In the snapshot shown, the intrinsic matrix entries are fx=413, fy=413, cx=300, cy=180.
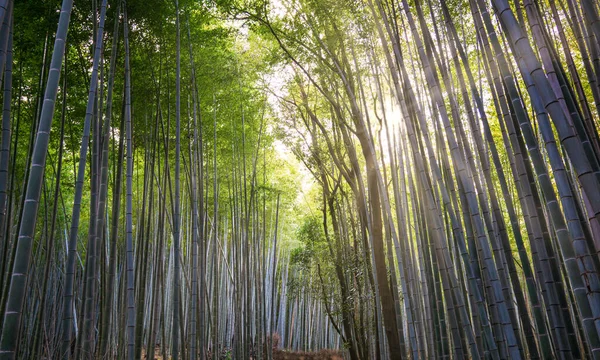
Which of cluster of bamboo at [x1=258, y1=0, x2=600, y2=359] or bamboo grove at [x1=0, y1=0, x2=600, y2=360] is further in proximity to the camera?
bamboo grove at [x1=0, y1=0, x2=600, y2=360]

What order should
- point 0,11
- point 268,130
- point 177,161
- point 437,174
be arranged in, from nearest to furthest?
1. point 0,11
2. point 437,174
3. point 177,161
4. point 268,130

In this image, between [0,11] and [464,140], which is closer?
[0,11]

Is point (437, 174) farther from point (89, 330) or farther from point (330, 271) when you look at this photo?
point (330, 271)

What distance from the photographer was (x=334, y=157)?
5992mm

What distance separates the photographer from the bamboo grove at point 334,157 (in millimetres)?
1907

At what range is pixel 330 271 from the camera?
9.12 metres

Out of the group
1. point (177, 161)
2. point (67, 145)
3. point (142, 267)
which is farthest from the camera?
point (67, 145)

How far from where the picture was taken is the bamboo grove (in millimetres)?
1907

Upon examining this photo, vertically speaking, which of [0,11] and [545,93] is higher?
[0,11]

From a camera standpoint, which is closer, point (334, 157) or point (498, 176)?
point (498, 176)

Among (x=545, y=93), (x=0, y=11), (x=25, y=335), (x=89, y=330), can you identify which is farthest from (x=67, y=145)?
(x=545, y=93)

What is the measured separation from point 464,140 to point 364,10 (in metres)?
2.55

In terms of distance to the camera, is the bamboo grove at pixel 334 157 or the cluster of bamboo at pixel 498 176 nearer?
the cluster of bamboo at pixel 498 176

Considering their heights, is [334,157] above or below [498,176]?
above
